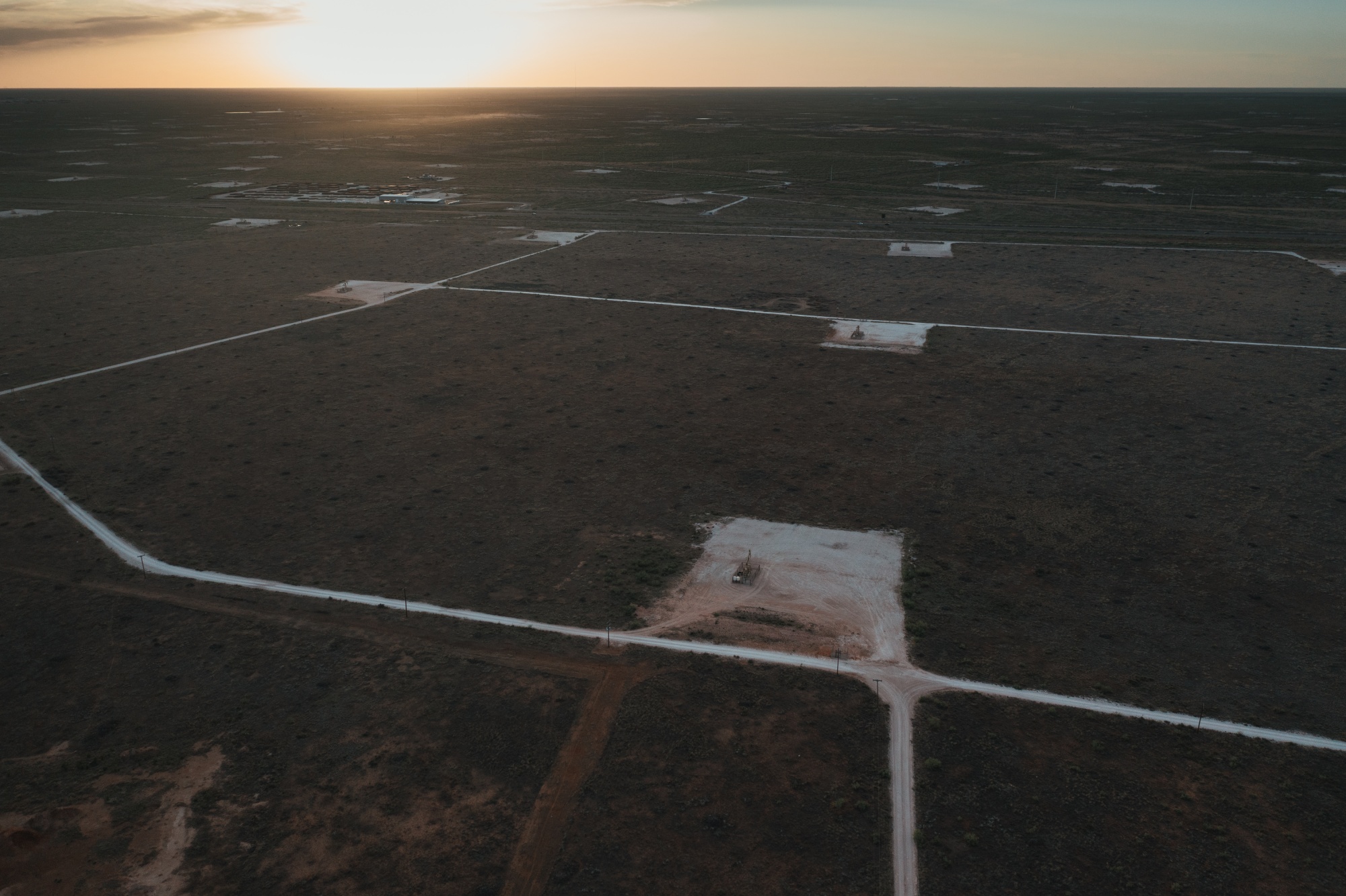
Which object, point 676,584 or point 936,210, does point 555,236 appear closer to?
point 936,210

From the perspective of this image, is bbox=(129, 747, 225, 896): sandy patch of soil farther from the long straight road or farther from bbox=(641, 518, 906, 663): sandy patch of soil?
bbox=(641, 518, 906, 663): sandy patch of soil

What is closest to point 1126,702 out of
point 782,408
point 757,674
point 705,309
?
point 757,674

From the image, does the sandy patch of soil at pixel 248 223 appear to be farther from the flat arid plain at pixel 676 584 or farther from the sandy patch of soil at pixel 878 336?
the sandy patch of soil at pixel 878 336

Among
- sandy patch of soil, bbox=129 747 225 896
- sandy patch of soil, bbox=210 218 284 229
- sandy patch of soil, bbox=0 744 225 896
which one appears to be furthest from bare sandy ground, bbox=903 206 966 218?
sandy patch of soil, bbox=0 744 225 896

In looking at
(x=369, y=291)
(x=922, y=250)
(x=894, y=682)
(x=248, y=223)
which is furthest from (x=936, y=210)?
(x=894, y=682)

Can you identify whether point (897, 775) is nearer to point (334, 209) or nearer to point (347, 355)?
point (347, 355)
